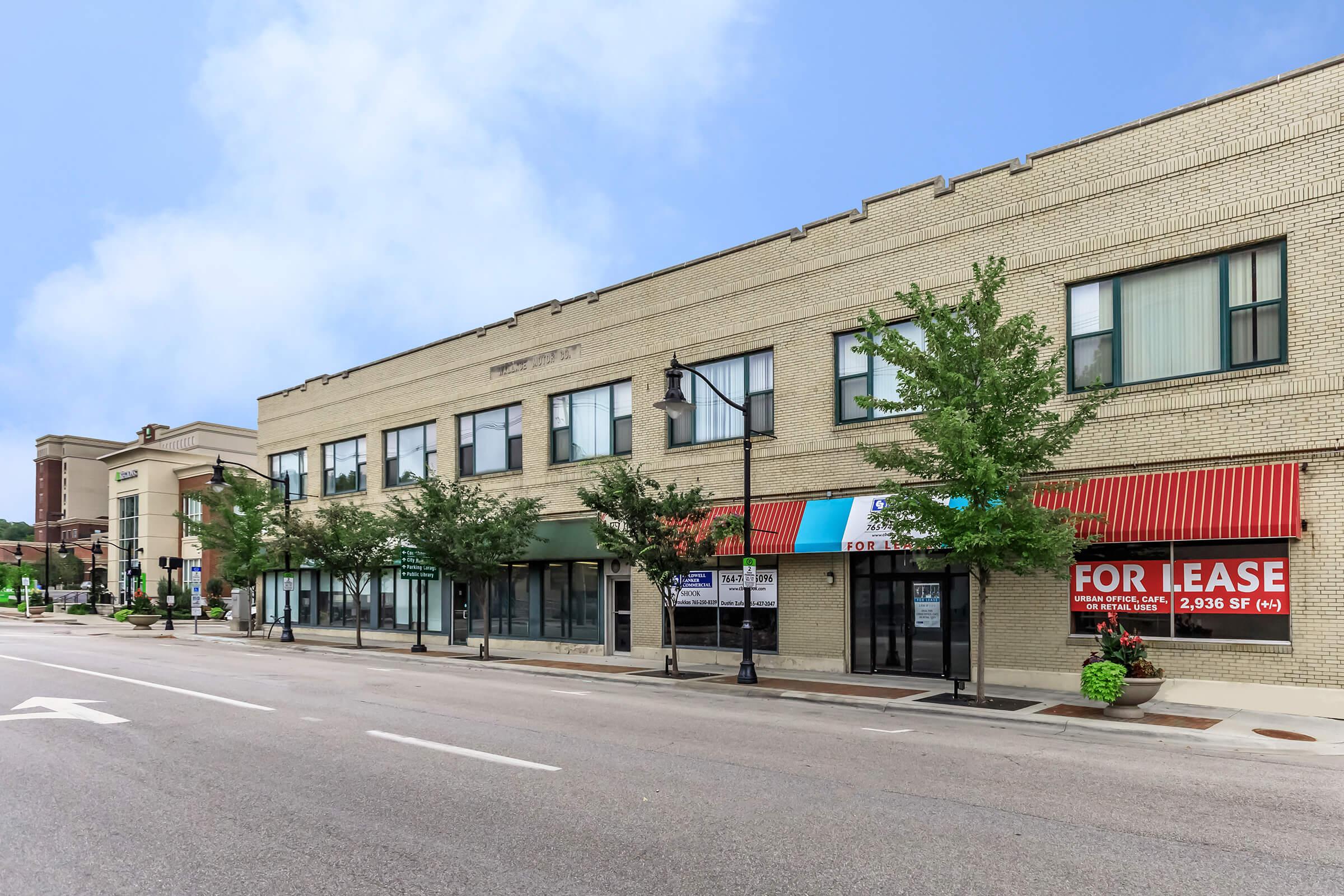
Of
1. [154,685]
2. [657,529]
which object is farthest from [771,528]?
[154,685]

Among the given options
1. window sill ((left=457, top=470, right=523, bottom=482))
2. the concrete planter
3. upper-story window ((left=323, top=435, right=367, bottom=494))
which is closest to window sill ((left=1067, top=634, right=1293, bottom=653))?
the concrete planter

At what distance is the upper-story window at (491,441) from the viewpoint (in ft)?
95.7

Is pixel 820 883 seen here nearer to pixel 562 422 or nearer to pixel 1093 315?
pixel 1093 315

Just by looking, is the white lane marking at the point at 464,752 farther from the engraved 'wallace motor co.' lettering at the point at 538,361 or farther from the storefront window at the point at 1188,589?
the engraved 'wallace motor co.' lettering at the point at 538,361

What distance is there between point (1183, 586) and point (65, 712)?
17115mm

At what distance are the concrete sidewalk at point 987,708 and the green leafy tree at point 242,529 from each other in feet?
44.6

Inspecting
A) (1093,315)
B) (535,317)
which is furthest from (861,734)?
(535,317)

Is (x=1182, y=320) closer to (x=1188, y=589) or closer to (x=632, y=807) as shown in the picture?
(x=1188, y=589)

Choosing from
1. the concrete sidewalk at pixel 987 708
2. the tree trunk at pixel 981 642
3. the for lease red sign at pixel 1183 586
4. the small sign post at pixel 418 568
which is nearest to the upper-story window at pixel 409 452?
the small sign post at pixel 418 568

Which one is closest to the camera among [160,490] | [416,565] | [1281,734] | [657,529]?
[1281,734]

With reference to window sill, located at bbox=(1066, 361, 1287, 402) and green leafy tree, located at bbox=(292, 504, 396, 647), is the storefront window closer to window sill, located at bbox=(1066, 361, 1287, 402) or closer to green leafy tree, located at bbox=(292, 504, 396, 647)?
window sill, located at bbox=(1066, 361, 1287, 402)

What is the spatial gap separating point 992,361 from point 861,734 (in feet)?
20.7

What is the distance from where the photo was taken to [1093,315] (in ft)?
57.8

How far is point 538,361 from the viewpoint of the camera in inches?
1120
